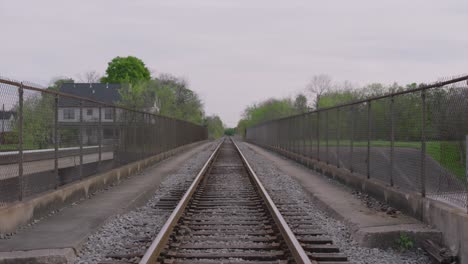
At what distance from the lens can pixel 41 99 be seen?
869 centimetres

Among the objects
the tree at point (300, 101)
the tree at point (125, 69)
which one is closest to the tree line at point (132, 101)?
the tree at point (125, 69)

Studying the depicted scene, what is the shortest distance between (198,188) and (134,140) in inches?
181

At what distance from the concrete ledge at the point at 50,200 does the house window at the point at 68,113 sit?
1424 millimetres

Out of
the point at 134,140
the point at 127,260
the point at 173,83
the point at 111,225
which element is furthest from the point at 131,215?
the point at 173,83

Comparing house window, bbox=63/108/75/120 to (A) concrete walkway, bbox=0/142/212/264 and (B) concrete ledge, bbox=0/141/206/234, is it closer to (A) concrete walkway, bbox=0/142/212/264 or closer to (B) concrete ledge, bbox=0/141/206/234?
(B) concrete ledge, bbox=0/141/206/234

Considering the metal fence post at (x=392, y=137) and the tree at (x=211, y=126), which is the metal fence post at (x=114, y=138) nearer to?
the metal fence post at (x=392, y=137)

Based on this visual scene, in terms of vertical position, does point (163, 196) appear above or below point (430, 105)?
below

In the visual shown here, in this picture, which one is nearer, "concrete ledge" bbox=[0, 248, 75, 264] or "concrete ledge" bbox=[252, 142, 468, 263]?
"concrete ledge" bbox=[0, 248, 75, 264]

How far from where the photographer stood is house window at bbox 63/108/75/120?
1019cm

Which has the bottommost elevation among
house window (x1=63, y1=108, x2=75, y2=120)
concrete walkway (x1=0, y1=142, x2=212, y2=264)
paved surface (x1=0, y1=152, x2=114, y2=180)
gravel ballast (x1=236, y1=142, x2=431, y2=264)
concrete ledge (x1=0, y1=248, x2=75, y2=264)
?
gravel ballast (x1=236, y1=142, x2=431, y2=264)

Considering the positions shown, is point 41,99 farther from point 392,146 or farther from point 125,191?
point 392,146

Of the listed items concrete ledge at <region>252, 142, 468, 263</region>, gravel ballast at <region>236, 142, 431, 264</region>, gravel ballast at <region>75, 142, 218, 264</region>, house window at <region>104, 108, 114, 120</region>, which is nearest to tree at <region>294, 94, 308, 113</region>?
house window at <region>104, 108, 114, 120</region>

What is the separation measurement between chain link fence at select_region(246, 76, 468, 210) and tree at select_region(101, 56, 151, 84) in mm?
83975

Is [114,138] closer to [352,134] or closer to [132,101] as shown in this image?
[352,134]
